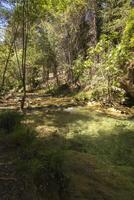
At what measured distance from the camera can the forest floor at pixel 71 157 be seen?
6.88 meters

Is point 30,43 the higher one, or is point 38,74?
point 30,43

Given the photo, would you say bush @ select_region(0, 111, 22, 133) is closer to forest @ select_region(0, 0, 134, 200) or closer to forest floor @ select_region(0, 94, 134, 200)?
forest @ select_region(0, 0, 134, 200)

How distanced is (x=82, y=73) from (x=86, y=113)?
9227 mm

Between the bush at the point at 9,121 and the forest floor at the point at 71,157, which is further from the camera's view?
the bush at the point at 9,121

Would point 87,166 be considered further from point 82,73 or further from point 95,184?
point 82,73

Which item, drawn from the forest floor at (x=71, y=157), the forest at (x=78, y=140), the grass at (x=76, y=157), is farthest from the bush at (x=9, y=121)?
the forest floor at (x=71, y=157)

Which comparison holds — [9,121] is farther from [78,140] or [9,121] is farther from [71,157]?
[71,157]

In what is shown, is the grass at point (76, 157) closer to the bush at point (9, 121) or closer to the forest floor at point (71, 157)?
the forest floor at point (71, 157)

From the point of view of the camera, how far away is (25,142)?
10211 mm

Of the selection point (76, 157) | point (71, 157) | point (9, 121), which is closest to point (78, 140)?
point (76, 157)

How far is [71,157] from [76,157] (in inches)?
6.6

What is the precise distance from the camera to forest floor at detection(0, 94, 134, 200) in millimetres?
6879

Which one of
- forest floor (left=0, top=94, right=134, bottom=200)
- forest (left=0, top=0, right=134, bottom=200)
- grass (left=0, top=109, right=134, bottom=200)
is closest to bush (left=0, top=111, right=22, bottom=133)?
forest (left=0, top=0, right=134, bottom=200)

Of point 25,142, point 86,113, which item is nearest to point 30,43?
point 86,113
